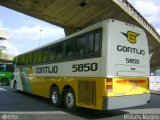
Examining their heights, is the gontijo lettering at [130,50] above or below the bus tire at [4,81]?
above

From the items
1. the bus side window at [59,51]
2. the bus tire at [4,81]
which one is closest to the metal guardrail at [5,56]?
the bus tire at [4,81]

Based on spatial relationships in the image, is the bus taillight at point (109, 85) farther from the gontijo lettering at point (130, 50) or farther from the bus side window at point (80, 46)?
the bus side window at point (80, 46)

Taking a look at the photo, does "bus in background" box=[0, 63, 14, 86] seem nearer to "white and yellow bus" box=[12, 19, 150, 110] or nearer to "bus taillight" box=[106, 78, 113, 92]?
"white and yellow bus" box=[12, 19, 150, 110]

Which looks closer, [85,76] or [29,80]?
[85,76]

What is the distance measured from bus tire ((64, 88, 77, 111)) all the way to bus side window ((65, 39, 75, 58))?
146cm

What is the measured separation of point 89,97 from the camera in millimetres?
10836

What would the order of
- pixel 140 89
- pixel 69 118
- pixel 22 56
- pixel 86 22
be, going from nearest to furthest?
pixel 69 118 → pixel 140 89 → pixel 22 56 → pixel 86 22

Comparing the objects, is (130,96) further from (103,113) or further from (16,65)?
(16,65)

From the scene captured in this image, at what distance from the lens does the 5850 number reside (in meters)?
10.7

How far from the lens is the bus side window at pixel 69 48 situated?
1262 cm

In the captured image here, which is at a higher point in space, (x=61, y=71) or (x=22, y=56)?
(x=22, y=56)

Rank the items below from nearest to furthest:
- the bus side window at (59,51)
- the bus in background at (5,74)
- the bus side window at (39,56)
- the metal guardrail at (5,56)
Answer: the bus side window at (59,51) < the bus side window at (39,56) < the bus in background at (5,74) < the metal guardrail at (5,56)

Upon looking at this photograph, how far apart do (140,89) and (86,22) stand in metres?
23.9

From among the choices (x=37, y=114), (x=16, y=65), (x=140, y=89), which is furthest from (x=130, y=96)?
(x=16, y=65)
